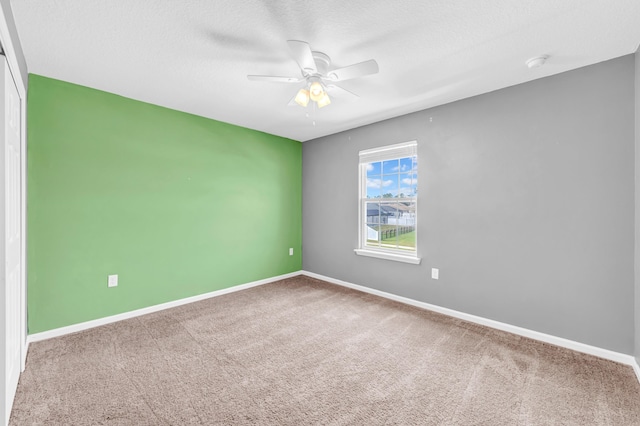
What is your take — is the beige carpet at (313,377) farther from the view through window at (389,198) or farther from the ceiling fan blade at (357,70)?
the ceiling fan blade at (357,70)

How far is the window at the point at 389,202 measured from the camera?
3.53 metres

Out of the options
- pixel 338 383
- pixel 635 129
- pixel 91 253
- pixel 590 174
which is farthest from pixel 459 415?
pixel 91 253

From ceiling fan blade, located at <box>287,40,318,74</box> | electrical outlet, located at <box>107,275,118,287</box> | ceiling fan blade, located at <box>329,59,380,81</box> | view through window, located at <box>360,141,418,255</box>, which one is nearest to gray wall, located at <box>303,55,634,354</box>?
view through window, located at <box>360,141,418,255</box>

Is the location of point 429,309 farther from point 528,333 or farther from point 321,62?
point 321,62

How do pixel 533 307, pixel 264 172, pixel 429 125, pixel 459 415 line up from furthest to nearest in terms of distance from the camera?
pixel 264 172 < pixel 429 125 < pixel 533 307 < pixel 459 415

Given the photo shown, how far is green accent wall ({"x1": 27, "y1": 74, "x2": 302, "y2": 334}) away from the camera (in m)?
2.53

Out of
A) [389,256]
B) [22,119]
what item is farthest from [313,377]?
[22,119]

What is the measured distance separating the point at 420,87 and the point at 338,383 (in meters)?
2.76

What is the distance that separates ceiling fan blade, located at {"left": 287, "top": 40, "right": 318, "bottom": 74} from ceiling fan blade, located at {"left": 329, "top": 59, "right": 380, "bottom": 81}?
171 mm

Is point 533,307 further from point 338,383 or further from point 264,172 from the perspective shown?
point 264,172

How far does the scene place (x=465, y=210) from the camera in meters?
3.02

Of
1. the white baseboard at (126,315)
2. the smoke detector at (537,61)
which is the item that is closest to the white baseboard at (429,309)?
the white baseboard at (126,315)

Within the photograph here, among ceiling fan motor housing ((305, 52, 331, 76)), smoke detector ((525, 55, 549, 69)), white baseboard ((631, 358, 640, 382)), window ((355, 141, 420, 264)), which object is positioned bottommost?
white baseboard ((631, 358, 640, 382))

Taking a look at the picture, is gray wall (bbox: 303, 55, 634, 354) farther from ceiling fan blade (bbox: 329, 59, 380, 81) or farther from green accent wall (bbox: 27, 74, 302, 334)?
green accent wall (bbox: 27, 74, 302, 334)
